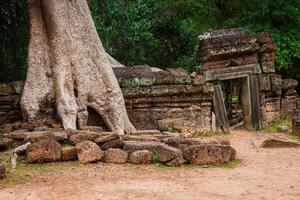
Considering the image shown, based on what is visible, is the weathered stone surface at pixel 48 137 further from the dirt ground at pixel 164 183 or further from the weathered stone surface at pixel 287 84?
the weathered stone surface at pixel 287 84

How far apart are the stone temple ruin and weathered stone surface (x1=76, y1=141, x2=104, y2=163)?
0.01 m

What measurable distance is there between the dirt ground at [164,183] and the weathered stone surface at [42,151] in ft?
1.46

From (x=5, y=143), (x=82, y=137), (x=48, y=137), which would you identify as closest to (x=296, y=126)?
(x=82, y=137)

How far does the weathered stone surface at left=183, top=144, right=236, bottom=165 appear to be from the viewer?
21.5 feet

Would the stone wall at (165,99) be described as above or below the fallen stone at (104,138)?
above

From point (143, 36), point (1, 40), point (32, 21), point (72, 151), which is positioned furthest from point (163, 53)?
point (72, 151)

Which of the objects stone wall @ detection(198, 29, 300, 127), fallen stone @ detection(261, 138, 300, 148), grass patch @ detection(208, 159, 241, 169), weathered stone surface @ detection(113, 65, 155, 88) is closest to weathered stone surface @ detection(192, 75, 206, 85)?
weathered stone surface @ detection(113, 65, 155, 88)

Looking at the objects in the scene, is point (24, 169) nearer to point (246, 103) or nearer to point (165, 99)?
point (165, 99)

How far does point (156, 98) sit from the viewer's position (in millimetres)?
10305

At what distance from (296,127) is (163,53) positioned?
985cm

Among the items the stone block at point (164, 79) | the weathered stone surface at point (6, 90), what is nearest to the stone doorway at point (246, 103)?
the stone block at point (164, 79)

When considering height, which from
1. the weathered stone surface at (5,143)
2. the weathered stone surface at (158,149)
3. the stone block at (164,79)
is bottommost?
the weathered stone surface at (158,149)

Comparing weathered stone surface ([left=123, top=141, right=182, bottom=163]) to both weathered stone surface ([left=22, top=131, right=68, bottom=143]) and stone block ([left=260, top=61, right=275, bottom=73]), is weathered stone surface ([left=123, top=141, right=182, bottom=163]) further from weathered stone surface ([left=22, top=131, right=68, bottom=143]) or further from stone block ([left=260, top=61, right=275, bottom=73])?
stone block ([left=260, top=61, right=275, bottom=73])

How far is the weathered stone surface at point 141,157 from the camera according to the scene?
21.0ft
